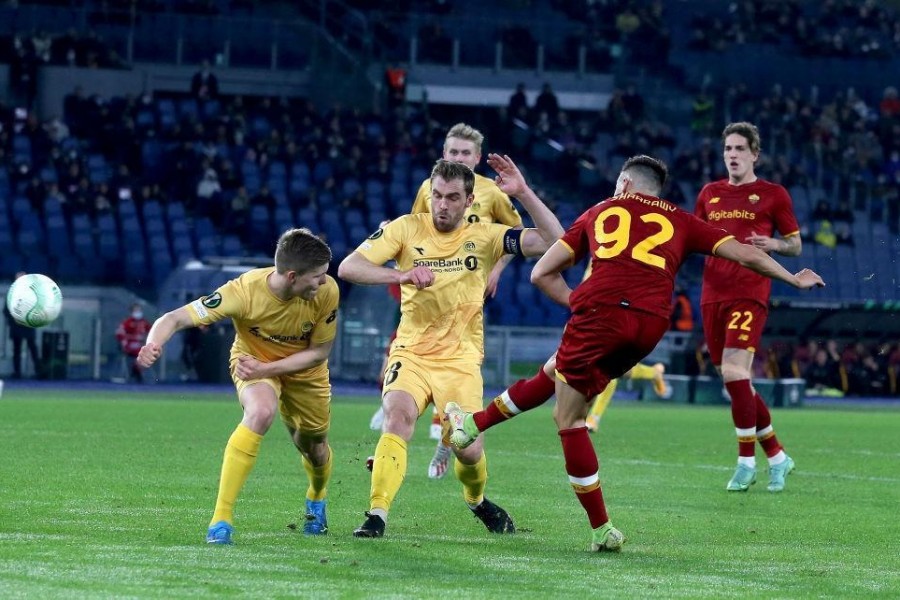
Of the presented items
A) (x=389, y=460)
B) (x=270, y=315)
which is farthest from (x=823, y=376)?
(x=270, y=315)

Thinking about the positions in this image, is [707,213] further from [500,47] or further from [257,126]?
[500,47]

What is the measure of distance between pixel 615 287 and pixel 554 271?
0.35m

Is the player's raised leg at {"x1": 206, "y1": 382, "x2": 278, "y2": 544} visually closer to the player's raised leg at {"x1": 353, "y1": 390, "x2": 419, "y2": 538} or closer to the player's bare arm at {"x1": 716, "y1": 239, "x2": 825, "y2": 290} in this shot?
the player's raised leg at {"x1": 353, "y1": 390, "x2": 419, "y2": 538}

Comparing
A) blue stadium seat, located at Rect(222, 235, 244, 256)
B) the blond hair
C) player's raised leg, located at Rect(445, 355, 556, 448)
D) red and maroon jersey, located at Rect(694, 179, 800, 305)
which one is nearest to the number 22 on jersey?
player's raised leg, located at Rect(445, 355, 556, 448)

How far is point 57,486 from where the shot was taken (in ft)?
35.2

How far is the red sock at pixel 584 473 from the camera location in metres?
8.14

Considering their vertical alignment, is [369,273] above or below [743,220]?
below

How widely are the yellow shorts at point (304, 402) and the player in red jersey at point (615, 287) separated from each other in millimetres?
1277

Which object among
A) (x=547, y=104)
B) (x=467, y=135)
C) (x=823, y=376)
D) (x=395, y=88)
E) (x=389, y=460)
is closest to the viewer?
(x=389, y=460)

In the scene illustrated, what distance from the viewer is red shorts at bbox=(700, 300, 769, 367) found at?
12.2m

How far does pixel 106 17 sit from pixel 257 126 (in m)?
4.26

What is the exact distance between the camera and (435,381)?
8.89m

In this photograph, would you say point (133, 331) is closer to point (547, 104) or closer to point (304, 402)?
point (547, 104)

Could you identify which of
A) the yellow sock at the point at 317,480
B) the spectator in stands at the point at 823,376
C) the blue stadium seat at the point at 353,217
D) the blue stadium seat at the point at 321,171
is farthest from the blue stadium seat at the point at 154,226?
the yellow sock at the point at 317,480
